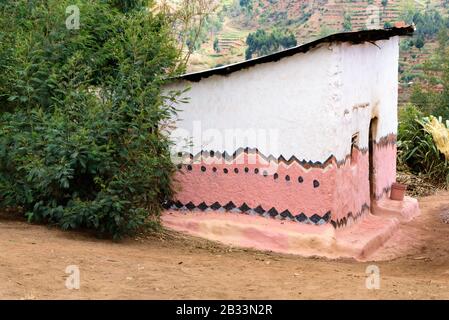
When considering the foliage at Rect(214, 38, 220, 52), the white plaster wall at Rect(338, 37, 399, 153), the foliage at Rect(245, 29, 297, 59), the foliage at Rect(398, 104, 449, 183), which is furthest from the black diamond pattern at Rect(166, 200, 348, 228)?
the foliage at Rect(214, 38, 220, 52)

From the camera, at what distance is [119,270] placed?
20.9ft

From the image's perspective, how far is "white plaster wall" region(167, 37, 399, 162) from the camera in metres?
8.78

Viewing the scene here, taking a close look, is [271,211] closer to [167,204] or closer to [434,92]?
[167,204]

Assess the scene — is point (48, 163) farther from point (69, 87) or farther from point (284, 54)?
point (284, 54)

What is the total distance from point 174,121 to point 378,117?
120 inches

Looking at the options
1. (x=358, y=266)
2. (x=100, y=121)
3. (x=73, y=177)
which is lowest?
(x=358, y=266)

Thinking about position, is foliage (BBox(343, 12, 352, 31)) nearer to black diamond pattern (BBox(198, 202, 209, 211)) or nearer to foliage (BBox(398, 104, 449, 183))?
foliage (BBox(398, 104, 449, 183))

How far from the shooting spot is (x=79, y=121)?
326 inches

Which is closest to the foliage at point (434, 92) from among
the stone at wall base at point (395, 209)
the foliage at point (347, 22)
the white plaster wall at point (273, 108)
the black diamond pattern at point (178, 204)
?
the foliage at point (347, 22)

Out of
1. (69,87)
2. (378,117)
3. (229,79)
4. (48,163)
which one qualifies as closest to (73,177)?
(48,163)

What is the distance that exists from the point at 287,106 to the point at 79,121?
244cm

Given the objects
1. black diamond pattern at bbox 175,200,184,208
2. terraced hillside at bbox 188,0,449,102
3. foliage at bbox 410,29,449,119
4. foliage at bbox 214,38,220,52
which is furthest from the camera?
foliage at bbox 214,38,220,52

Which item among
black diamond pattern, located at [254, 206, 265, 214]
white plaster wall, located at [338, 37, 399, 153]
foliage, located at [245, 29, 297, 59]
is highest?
foliage, located at [245, 29, 297, 59]

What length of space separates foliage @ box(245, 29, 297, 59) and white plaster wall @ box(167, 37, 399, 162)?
27667 mm
